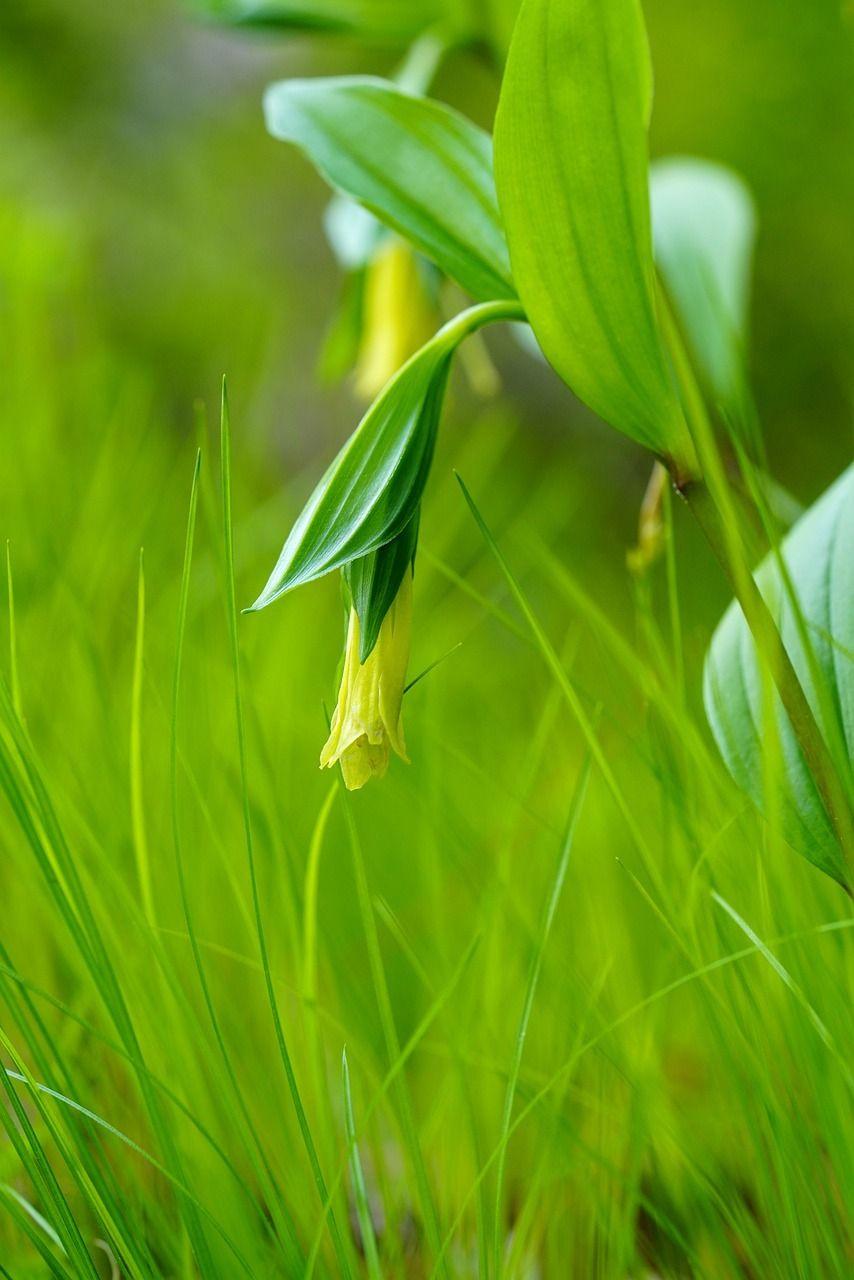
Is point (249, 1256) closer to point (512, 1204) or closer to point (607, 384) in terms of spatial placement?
point (512, 1204)

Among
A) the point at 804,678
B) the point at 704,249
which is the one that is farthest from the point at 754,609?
the point at 704,249

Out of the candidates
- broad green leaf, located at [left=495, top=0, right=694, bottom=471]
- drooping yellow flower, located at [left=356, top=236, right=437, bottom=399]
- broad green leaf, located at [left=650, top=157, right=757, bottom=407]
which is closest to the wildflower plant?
broad green leaf, located at [left=495, top=0, right=694, bottom=471]

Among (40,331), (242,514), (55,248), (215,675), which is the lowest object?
(215,675)

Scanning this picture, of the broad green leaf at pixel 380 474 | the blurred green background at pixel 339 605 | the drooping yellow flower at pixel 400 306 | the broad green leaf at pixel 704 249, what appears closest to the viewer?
the broad green leaf at pixel 380 474

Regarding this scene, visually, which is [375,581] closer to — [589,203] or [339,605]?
[589,203]

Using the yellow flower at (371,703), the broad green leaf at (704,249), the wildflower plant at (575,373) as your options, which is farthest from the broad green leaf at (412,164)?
the broad green leaf at (704,249)

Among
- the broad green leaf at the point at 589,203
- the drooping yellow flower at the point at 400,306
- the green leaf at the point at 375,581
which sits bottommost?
the green leaf at the point at 375,581

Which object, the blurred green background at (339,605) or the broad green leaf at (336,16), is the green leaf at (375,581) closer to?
the blurred green background at (339,605)

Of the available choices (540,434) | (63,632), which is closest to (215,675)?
(63,632)
